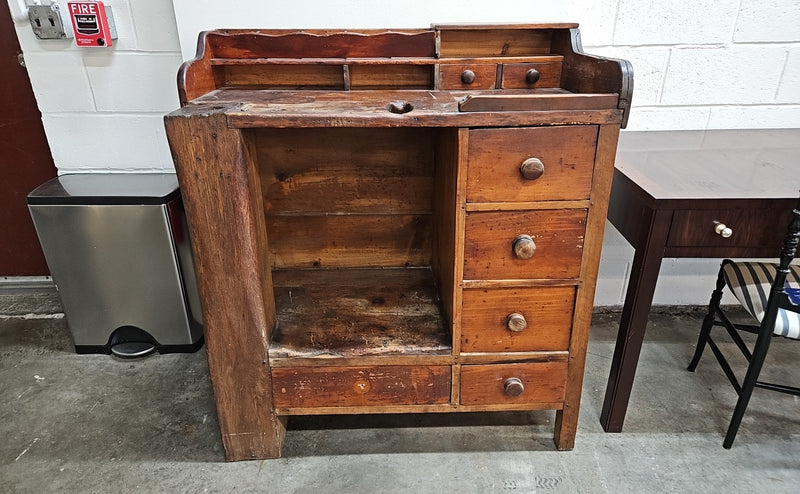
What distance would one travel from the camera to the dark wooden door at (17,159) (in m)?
1.89

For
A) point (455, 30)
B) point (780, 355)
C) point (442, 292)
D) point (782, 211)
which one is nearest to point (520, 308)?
→ point (442, 292)

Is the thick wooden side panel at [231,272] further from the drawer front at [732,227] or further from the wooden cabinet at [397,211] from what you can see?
the drawer front at [732,227]

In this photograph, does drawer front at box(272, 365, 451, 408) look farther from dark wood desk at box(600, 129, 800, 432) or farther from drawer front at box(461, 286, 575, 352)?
dark wood desk at box(600, 129, 800, 432)

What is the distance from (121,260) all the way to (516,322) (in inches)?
52.9

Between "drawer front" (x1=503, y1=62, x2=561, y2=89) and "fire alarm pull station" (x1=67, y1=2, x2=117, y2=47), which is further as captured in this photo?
"fire alarm pull station" (x1=67, y1=2, x2=117, y2=47)

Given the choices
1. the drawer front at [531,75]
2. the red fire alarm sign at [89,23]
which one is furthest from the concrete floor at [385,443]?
the red fire alarm sign at [89,23]

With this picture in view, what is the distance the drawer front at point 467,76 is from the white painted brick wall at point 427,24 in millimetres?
286

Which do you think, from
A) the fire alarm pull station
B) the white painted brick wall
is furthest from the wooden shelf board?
the fire alarm pull station

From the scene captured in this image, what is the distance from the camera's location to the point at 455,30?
1.45 m

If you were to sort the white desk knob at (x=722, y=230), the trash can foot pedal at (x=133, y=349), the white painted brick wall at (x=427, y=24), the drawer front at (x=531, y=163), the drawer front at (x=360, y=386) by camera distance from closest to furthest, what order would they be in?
the drawer front at (x=531, y=163) < the white desk knob at (x=722, y=230) < the drawer front at (x=360, y=386) < the white painted brick wall at (x=427, y=24) < the trash can foot pedal at (x=133, y=349)

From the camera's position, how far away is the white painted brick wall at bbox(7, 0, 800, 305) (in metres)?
1.62

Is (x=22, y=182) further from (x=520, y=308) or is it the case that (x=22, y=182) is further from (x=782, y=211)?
(x=782, y=211)

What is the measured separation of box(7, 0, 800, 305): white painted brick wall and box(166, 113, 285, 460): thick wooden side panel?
673 millimetres

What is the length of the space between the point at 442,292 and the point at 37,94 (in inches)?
63.2
